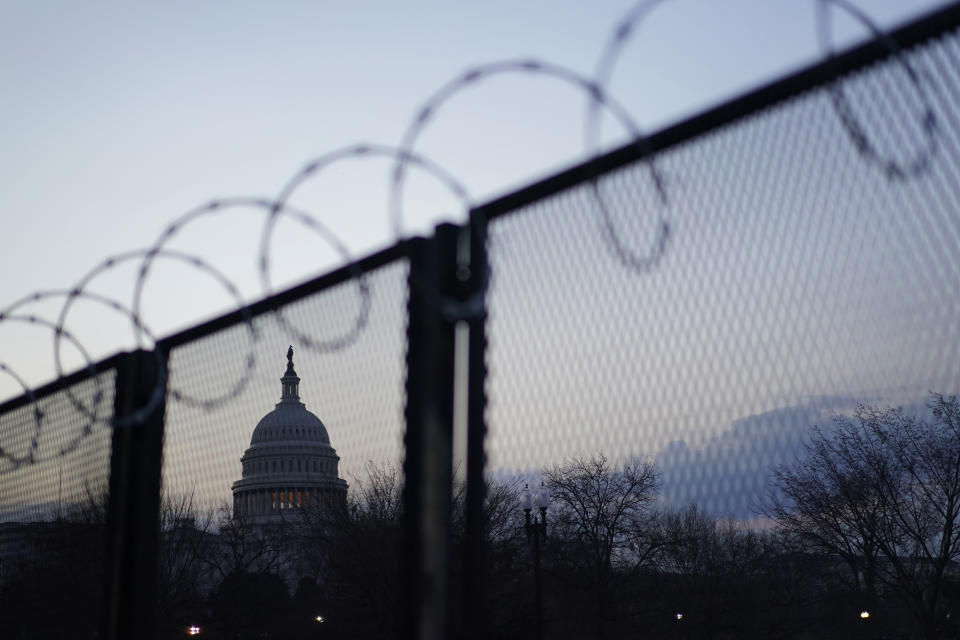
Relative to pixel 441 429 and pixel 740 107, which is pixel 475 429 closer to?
pixel 441 429

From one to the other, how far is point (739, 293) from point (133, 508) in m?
6.41

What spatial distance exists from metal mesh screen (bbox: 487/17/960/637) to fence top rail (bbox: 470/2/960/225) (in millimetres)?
43

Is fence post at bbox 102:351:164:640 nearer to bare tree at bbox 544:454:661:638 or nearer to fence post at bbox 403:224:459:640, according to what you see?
bare tree at bbox 544:454:661:638

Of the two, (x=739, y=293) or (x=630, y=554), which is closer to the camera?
(x=739, y=293)

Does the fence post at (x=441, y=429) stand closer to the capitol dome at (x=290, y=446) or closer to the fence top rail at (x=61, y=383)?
the capitol dome at (x=290, y=446)

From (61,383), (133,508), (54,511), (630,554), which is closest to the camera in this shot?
(630,554)

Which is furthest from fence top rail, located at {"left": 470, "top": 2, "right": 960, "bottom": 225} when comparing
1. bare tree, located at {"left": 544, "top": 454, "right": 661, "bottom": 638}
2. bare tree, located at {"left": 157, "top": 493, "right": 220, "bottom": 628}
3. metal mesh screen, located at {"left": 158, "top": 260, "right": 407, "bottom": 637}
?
bare tree, located at {"left": 157, "top": 493, "right": 220, "bottom": 628}

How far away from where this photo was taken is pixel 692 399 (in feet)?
17.2

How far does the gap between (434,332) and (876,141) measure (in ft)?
9.02

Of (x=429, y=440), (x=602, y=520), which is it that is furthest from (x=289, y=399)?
(x=602, y=520)

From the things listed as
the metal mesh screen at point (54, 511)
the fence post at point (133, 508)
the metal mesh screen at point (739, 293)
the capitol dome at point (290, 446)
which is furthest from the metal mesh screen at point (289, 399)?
the metal mesh screen at point (739, 293)

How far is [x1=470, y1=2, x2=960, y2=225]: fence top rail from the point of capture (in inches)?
177

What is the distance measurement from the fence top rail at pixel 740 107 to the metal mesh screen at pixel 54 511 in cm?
582

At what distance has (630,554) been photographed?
8820mm
